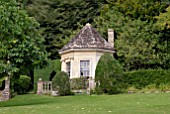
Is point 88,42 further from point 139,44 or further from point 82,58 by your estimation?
point 139,44

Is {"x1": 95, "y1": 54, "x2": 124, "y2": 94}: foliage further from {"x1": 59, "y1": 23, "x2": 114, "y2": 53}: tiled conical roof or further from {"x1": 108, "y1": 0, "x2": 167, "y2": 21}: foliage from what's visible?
{"x1": 108, "y1": 0, "x2": 167, "y2": 21}: foliage

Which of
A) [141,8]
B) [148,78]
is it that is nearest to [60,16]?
[141,8]

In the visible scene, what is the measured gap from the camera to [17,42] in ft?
91.9

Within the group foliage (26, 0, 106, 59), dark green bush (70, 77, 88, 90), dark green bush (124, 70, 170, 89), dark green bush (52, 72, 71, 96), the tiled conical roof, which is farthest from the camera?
foliage (26, 0, 106, 59)

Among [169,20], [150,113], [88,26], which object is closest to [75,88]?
[88,26]

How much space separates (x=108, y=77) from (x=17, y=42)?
7.87 meters

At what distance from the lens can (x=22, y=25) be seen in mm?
26812

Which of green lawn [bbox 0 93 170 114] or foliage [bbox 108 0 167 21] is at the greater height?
foliage [bbox 108 0 167 21]

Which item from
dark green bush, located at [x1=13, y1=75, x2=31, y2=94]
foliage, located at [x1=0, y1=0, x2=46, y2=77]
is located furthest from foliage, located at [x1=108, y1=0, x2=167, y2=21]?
foliage, located at [x1=0, y1=0, x2=46, y2=77]

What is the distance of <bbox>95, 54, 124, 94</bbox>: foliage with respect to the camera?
3188cm

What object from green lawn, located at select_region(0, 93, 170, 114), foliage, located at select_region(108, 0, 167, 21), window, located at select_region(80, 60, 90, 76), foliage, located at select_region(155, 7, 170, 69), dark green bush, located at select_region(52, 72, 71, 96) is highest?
foliage, located at select_region(108, 0, 167, 21)

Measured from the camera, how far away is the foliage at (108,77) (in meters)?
31.9

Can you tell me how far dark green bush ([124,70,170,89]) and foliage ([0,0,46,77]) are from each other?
888cm

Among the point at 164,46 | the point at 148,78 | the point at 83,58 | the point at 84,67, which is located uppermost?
the point at 164,46
